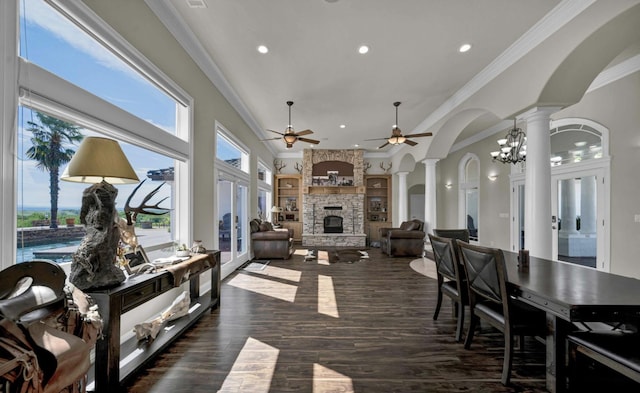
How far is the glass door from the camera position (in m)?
4.59

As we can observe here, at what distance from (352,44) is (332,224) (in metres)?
7.30

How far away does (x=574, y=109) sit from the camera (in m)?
4.91

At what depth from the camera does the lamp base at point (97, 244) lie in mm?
1729

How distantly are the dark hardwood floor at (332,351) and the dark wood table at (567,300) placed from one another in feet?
1.11

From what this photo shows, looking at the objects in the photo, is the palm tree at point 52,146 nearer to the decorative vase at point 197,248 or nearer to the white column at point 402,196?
the decorative vase at point 197,248

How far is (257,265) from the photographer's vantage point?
5.92m

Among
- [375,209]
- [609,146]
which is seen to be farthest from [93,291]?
[375,209]

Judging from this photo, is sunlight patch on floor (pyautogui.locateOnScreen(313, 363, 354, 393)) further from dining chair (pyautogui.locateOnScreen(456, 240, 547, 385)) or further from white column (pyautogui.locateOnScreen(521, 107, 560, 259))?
white column (pyautogui.locateOnScreen(521, 107, 560, 259))

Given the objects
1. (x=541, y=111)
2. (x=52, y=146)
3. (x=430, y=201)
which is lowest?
(x=430, y=201)

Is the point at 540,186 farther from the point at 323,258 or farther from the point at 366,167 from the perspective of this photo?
the point at 366,167

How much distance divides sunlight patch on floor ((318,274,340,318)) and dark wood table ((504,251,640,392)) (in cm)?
196

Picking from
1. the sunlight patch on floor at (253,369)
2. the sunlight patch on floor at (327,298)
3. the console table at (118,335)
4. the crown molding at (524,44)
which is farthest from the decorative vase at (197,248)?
the crown molding at (524,44)

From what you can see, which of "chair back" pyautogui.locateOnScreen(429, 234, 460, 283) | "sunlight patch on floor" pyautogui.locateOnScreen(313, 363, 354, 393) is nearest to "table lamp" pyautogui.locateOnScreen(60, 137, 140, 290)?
"sunlight patch on floor" pyautogui.locateOnScreen(313, 363, 354, 393)

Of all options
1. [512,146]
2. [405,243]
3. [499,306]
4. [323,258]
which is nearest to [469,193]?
[405,243]
